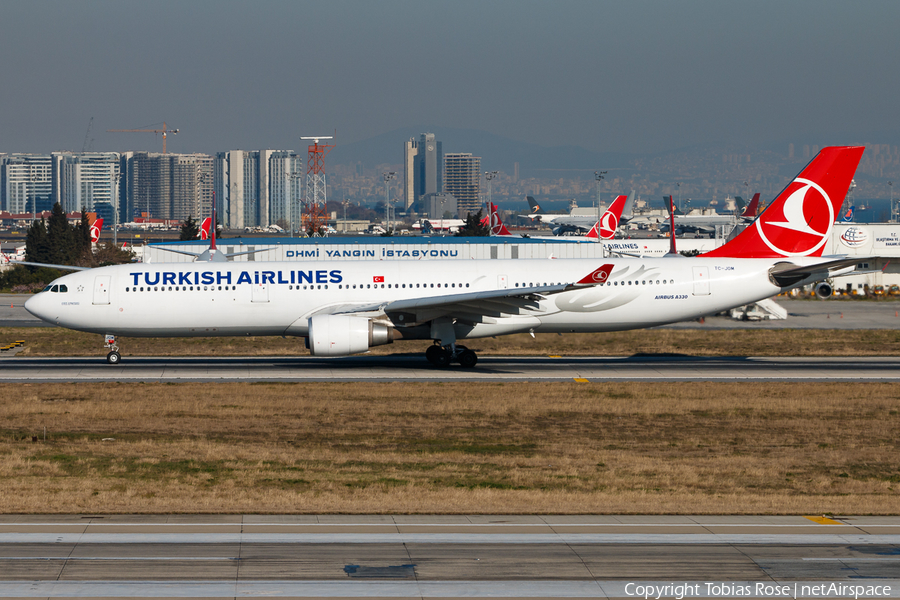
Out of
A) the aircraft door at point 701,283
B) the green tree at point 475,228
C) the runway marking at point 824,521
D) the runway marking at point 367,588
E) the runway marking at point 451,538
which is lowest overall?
the runway marking at point 824,521

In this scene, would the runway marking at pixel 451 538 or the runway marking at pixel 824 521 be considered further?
the runway marking at pixel 824 521

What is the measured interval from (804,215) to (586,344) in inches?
495

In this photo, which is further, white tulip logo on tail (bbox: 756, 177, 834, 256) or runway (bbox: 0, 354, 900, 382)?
white tulip logo on tail (bbox: 756, 177, 834, 256)

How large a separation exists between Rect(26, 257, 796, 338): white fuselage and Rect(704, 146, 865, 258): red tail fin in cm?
90

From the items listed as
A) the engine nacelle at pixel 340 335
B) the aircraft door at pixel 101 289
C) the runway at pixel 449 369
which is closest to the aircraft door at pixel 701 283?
the runway at pixel 449 369

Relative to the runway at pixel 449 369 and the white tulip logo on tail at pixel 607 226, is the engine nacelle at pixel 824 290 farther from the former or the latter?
the runway at pixel 449 369

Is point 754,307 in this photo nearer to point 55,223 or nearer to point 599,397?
point 599,397

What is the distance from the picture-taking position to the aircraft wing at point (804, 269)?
3519 cm

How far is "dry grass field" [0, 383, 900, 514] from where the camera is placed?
1798cm

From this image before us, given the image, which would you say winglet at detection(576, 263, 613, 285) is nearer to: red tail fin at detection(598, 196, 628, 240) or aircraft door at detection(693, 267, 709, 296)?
aircraft door at detection(693, 267, 709, 296)

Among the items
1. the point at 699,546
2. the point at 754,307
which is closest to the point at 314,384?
the point at 699,546

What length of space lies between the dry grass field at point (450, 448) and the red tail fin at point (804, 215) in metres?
7.51

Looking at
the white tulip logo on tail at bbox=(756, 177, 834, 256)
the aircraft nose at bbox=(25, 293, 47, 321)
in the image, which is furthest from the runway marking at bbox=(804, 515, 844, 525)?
the aircraft nose at bbox=(25, 293, 47, 321)

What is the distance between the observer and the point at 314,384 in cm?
3284
